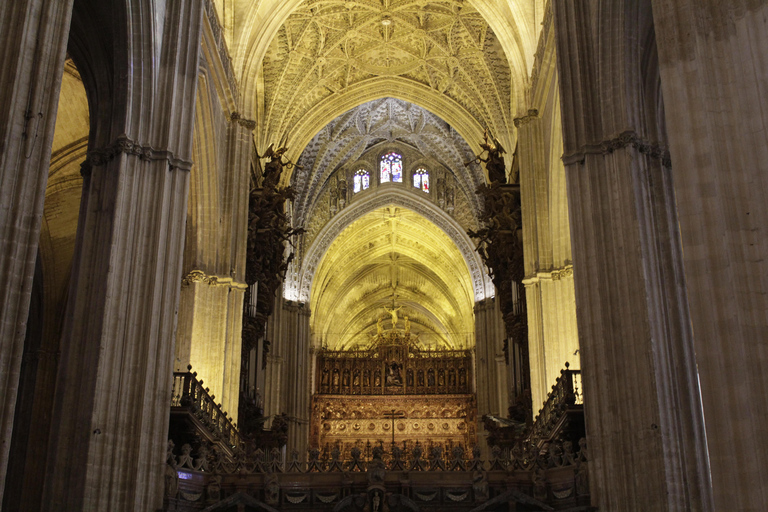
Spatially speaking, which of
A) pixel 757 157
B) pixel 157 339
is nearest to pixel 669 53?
pixel 757 157

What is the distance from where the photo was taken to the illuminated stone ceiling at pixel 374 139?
96.9ft

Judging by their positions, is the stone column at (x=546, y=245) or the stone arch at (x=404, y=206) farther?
the stone arch at (x=404, y=206)

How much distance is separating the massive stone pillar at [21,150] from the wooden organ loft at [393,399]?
983 inches

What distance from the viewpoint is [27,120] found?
7.83 meters

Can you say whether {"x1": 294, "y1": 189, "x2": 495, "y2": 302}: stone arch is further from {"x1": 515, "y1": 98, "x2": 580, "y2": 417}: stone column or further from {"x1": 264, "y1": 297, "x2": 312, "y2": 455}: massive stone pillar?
{"x1": 515, "y1": 98, "x2": 580, "y2": 417}: stone column

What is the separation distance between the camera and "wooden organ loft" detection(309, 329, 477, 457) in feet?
105

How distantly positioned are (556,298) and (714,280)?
10.7 metres

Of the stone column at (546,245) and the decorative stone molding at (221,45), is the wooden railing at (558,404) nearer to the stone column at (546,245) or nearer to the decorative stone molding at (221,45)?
the stone column at (546,245)

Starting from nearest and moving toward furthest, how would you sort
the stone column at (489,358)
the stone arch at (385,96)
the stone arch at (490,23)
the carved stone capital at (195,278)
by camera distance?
the carved stone capital at (195,278), the stone arch at (490,23), the stone arch at (385,96), the stone column at (489,358)

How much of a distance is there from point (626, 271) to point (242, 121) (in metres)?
10.6

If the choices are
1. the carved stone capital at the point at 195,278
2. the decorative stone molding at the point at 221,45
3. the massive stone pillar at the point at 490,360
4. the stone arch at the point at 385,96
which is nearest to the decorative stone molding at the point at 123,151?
the decorative stone molding at the point at 221,45

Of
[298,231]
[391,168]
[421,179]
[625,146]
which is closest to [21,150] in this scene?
[625,146]

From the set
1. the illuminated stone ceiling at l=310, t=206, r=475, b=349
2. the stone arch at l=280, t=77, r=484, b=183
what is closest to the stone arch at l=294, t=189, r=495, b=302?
the illuminated stone ceiling at l=310, t=206, r=475, b=349

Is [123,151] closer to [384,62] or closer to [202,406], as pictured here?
[202,406]
